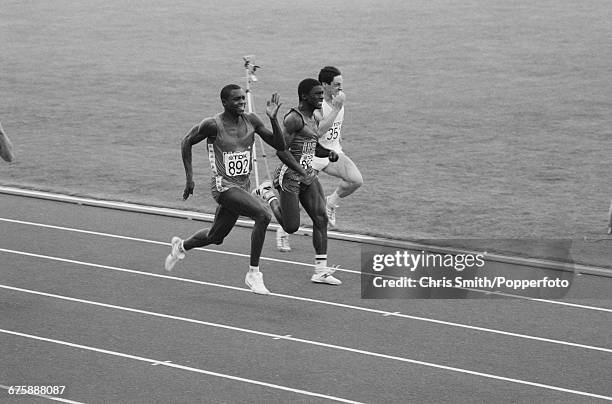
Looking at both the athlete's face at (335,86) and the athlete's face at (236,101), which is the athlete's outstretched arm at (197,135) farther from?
the athlete's face at (335,86)

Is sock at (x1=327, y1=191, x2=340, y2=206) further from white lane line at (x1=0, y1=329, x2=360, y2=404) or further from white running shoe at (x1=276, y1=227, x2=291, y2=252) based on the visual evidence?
white lane line at (x1=0, y1=329, x2=360, y2=404)

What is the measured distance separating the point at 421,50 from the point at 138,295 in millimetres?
18033

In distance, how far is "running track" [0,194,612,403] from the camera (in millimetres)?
8930

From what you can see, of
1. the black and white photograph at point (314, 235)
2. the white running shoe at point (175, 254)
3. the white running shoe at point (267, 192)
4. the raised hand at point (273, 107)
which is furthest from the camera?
the white running shoe at point (267, 192)

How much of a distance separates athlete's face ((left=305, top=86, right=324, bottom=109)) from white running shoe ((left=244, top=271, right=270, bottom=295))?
70.1 inches

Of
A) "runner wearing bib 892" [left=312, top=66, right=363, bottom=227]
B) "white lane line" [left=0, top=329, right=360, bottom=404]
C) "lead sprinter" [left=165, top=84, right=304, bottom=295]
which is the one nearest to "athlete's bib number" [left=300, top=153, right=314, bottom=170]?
"lead sprinter" [left=165, top=84, right=304, bottom=295]

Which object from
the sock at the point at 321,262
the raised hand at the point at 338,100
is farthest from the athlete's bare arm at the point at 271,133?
the raised hand at the point at 338,100

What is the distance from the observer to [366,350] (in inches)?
389

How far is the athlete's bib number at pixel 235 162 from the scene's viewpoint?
37.0 ft

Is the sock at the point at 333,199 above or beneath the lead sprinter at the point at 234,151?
beneath

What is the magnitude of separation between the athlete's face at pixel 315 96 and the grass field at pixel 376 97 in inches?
108

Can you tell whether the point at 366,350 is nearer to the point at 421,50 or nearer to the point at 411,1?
the point at 421,50

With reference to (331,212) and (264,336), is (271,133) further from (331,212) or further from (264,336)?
(331,212)

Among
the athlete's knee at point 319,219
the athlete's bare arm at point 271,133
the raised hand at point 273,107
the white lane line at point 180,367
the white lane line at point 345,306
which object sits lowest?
the white lane line at point 180,367
